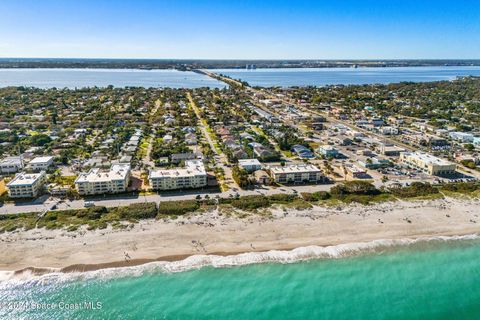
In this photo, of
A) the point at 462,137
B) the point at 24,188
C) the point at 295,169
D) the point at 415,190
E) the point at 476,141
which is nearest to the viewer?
the point at 24,188

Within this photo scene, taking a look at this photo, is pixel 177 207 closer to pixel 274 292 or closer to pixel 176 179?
pixel 176 179

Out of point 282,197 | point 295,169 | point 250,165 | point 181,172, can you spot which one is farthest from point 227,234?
point 250,165

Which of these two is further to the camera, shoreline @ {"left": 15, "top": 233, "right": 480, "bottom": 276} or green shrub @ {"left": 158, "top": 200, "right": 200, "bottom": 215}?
green shrub @ {"left": 158, "top": 200, "right": 200, "bottom": 215}

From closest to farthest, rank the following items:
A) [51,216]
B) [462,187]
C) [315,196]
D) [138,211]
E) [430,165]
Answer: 1. [51,216]
2. [138,211]
3. [315,196]
4. [462,187]
5. [430,165]

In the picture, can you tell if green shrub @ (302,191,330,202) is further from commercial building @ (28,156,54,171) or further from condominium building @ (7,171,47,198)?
commercial building @ (28,156,54,171)

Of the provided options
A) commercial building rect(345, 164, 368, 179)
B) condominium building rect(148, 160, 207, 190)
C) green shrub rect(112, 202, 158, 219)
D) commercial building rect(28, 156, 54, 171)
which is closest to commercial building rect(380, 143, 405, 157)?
commercial building rect(345, 164, 368, 179)

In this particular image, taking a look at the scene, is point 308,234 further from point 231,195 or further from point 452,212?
point 452,212
